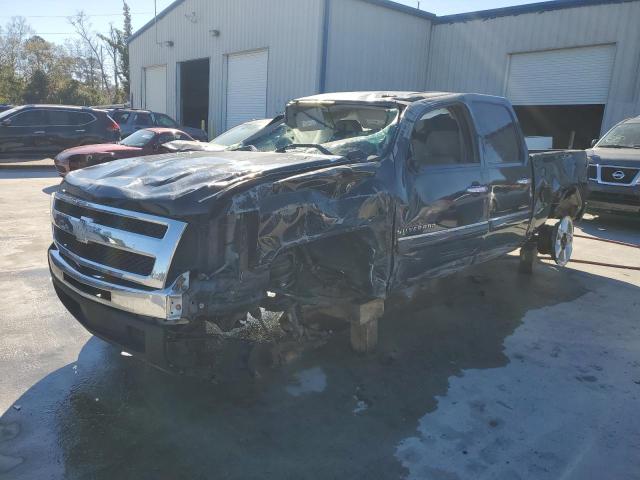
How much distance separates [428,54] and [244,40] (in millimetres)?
6857

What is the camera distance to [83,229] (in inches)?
121

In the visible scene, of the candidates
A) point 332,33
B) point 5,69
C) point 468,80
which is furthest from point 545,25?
point 5,69

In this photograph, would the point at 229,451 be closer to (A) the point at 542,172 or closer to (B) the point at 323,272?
(B) the point at 323,272

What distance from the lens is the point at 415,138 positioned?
13.6 ft

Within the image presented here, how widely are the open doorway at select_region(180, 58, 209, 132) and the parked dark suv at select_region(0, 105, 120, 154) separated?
7.23 m

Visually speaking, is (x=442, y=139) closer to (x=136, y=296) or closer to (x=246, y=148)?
(x=246, y=148)

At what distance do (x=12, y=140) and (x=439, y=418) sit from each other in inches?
619

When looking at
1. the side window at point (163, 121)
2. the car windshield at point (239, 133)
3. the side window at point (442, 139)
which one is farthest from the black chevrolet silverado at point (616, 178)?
the side window at point (163, 121)

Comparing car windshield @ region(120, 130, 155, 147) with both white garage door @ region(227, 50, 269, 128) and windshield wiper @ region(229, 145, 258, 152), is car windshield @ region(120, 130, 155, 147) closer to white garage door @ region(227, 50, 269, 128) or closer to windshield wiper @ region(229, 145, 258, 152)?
white garage door @ region(227, 50, 269, 128)

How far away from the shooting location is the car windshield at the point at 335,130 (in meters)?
3.81

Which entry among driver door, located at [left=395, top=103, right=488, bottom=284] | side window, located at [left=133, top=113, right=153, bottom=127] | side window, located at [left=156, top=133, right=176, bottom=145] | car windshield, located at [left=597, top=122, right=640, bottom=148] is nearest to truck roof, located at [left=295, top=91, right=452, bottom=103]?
driver door, located at [left=395, top=103, right=488, bottom=284]

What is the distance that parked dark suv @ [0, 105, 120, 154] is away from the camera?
15.0m

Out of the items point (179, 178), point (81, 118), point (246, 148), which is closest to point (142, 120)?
point (81, 118)

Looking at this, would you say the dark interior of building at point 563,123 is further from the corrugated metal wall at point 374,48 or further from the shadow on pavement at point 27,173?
the shadow on pavement at point 27,173
